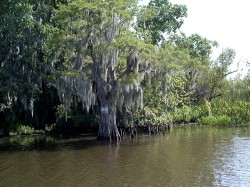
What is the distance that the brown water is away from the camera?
12.9 m

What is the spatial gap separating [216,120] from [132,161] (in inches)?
601

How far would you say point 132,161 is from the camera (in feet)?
52.4

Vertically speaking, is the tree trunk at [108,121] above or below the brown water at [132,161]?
above

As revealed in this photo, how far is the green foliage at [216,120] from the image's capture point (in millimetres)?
29344

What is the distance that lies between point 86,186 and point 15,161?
5.48m

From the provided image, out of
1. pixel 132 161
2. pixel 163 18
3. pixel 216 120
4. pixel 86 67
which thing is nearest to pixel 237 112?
pixel 216 120

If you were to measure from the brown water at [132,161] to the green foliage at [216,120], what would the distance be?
6.21 metres

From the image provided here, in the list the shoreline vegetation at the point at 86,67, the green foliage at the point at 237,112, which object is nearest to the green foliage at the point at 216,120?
the green foliage at the point at 237,112

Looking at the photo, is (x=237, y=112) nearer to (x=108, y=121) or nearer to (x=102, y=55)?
(x=108, y=121)

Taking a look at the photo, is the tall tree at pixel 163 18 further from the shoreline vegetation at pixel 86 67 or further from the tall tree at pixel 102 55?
the tall tree at pixel 102 55

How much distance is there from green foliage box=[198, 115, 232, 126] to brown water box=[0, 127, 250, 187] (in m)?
6.21

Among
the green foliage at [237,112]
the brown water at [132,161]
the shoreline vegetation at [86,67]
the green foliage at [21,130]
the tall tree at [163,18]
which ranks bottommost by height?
the brown water at [132,161]

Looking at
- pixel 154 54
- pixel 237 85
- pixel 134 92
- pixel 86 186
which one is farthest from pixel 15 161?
pixel 237 85

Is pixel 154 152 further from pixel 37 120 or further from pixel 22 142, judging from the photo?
pixel 37 120
